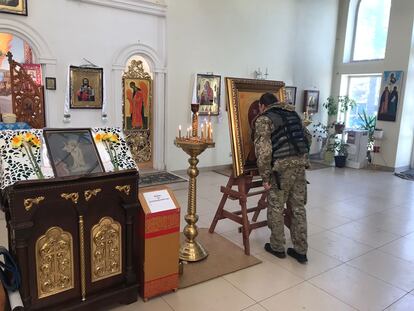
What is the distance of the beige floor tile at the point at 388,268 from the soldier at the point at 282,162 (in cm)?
59

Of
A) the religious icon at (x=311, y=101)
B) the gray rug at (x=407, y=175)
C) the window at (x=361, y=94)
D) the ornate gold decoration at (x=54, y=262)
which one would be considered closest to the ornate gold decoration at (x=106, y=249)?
the ornate gold decoration at (x=54, y=262)

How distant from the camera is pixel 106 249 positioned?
95.7 inches

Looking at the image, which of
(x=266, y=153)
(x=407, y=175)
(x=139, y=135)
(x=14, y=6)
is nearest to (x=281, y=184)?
(x=266, y=153)

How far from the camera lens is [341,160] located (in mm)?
8406

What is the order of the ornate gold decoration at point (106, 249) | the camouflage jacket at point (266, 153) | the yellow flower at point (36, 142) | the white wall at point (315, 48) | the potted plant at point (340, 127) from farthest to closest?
1. the white wall at point (315, 48)
2. the potted plant at point (340, 127)
3. the camouflage jacket at point (266, 153)
4. the ornate gold decoration at point (106, 249)
5. the yellow flower at point (36, 142)

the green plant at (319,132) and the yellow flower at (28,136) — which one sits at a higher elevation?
the yellow flower at (28,136)

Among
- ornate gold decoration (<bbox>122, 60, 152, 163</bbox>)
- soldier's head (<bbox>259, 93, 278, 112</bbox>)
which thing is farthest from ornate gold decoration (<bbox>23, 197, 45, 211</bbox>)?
ornate gold decoration (<bbox>122, 60, 152, 163</bbox>)

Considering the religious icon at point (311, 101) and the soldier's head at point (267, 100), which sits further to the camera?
the religious icon at point (311, 101)

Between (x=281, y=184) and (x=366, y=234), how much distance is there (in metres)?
1.68

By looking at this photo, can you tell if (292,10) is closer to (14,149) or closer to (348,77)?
(348,77)

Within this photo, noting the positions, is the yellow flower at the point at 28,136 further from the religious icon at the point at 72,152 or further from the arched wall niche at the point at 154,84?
the arched wall niche at the point at 154,84

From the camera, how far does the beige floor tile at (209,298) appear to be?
8.40 ft

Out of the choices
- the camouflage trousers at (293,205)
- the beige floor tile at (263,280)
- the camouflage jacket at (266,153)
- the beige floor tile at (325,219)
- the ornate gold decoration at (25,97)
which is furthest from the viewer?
the ornate gold decoration at (25,97)

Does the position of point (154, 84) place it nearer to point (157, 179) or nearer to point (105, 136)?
point (157, 179)
